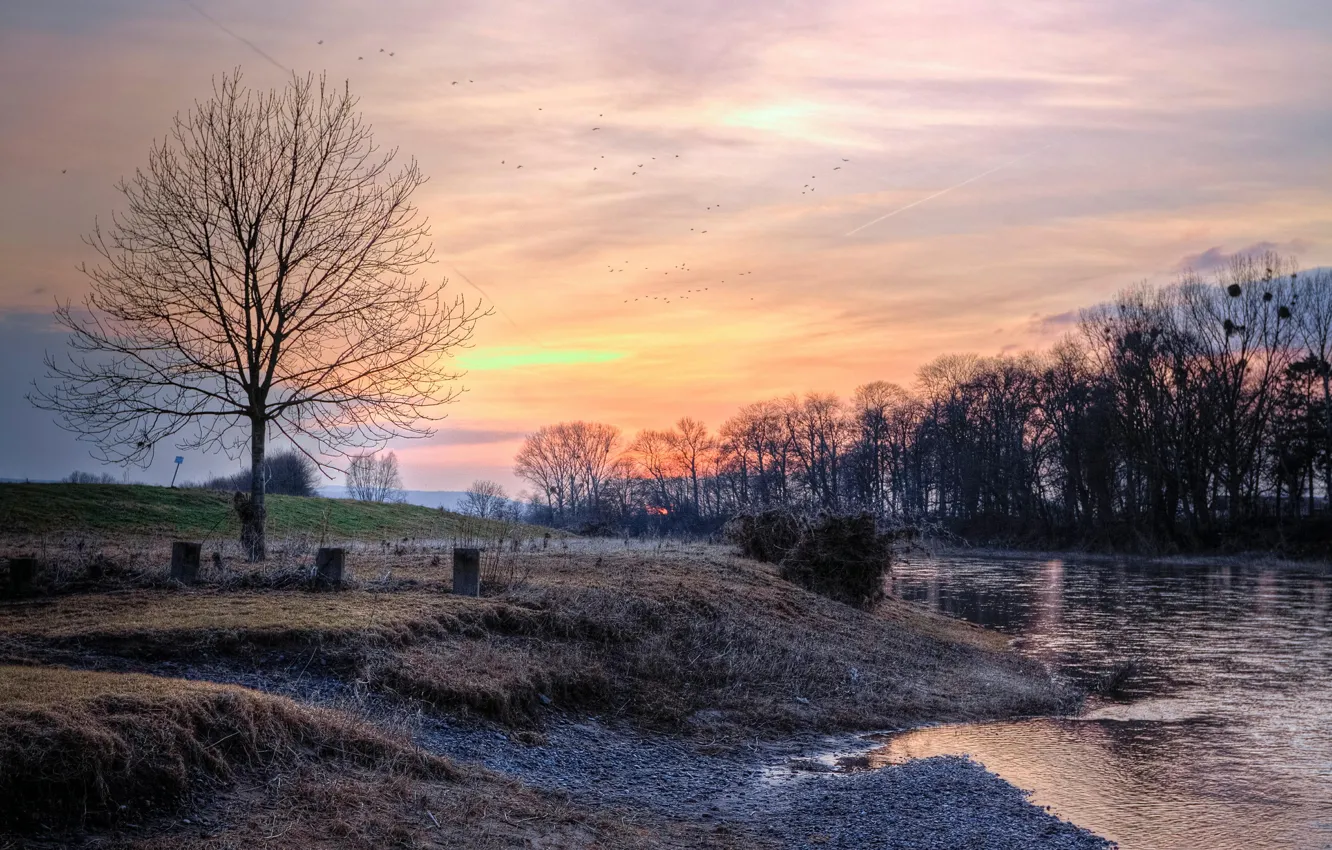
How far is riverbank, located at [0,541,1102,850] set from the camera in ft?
28.8

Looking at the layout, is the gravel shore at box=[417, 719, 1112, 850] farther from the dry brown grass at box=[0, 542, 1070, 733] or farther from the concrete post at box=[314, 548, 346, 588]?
the concrete post at box=[314, 548, 346, 588]

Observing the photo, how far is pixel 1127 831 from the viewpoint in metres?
9.84

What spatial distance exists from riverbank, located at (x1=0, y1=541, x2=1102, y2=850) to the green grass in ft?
36.7

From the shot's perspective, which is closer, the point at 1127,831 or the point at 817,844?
the point at 817,844

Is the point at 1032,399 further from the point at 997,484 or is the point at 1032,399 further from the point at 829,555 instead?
the point at 829,555

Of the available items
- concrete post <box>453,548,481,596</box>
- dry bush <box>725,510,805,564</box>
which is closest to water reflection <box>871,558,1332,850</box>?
dry bush <box>725,510,805,564</box>

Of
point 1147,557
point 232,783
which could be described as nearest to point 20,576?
point 232,783

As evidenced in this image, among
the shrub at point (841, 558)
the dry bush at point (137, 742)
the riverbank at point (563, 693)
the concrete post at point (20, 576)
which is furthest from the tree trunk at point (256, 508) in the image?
the shrub at point (841, 558)

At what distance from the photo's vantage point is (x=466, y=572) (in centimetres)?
1558

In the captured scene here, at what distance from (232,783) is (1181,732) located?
13038 mm

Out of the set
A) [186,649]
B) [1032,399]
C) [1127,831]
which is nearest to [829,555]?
[1127,831]

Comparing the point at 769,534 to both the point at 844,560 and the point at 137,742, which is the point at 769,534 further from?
the point at 137,742

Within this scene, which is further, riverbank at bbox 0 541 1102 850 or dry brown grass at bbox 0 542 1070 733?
dry brown grass at bbox 0 542 1070 733

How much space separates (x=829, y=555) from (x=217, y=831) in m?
20.8
